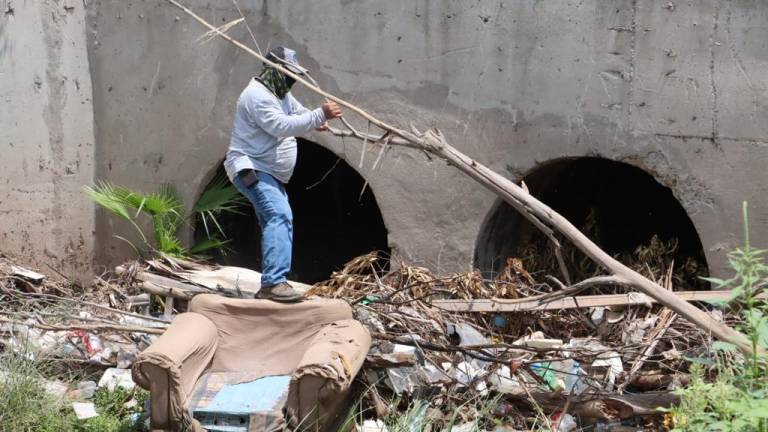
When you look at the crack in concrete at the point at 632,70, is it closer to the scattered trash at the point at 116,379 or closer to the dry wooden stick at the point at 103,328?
the dry wooden stick at the point at 103,328

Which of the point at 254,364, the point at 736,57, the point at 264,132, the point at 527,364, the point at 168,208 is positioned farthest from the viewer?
the point at 168,208

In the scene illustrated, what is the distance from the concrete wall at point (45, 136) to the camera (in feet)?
28.2

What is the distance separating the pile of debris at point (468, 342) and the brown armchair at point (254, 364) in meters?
0.32

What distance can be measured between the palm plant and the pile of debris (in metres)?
0.73

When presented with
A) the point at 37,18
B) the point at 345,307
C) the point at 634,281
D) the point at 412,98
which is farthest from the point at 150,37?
the point at 634,281

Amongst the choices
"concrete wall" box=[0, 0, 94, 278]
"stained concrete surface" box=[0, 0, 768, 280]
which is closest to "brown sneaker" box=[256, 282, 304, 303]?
"stained concrete surface" box=[0, 0, 768, 280]

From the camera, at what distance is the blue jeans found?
6.55 meters

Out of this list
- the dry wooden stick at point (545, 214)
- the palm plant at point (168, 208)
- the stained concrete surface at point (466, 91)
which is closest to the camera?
the dry wooden stick at point (545, 214)

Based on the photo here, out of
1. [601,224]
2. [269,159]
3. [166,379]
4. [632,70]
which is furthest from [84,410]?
[601,224]

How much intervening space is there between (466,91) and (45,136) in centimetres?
349

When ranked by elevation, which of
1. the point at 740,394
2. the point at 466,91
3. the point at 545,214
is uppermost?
the point at 466,91

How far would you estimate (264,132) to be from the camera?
6.66 meters

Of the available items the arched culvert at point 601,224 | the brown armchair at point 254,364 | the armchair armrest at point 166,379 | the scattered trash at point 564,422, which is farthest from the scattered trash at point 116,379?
the arched culvert at point 601,224

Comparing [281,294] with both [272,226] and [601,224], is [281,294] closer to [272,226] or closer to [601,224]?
[272,226]
